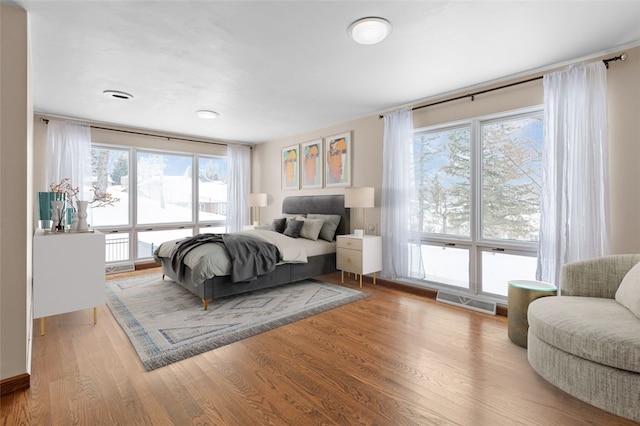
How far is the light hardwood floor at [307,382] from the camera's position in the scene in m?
1.70

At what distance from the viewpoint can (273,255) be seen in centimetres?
389

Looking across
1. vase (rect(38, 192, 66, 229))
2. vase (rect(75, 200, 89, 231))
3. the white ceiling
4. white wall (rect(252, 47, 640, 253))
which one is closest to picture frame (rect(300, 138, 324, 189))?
white wall (rect(252, 47, 640, 253))

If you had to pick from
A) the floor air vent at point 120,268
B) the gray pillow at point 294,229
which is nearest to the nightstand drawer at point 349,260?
the gray pillow at point 294,229

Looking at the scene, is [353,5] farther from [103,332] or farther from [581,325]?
[103,332]

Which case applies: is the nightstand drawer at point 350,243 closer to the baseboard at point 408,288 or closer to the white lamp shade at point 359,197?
the white lamp shade at point 359,197

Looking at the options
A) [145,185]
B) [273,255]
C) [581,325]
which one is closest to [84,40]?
[273,255]

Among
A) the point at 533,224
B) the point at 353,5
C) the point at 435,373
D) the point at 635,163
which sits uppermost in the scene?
the point at 353,5

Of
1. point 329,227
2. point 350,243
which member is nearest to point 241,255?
point 350,243

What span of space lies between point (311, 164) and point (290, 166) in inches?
24.4

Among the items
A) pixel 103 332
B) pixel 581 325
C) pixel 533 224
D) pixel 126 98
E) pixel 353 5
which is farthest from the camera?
pixel 126 98

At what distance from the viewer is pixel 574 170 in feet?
9.07

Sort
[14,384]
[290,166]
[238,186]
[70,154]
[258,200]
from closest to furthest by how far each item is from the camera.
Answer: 1. [14,384]
2. [70,154]
3. [290,166]
4. [258,200]
5. [238,186]

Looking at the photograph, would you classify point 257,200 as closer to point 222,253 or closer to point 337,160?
point 337,160

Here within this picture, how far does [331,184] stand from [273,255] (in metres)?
1.88
